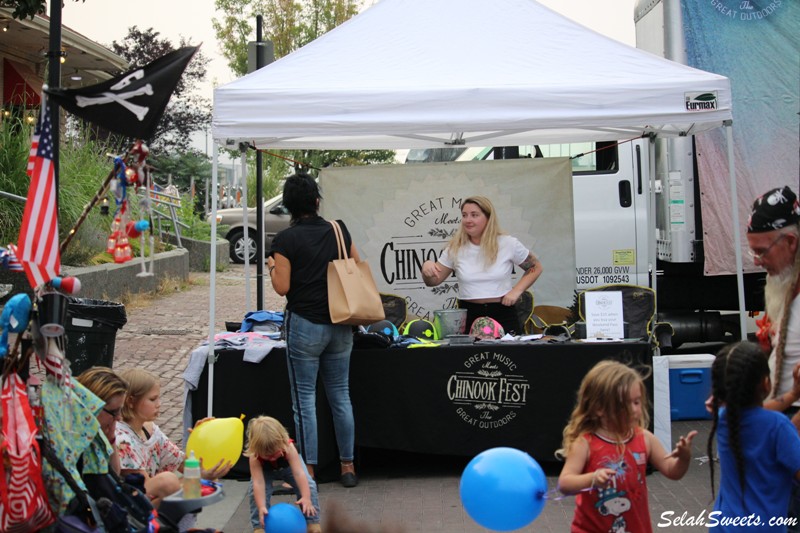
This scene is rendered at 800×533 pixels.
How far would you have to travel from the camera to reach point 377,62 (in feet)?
22.7

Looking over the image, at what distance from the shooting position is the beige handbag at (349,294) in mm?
5949

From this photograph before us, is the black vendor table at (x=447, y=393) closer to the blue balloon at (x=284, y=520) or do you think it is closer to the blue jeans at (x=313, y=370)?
the blue jeans at (x=313, y=370)

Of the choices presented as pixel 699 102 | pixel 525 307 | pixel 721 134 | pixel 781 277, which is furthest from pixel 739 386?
pixel 721 134

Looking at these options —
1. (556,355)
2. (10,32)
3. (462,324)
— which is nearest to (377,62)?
(462,324)

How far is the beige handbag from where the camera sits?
595 cm

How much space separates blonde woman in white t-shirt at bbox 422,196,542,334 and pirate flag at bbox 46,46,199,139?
3581 millimetres

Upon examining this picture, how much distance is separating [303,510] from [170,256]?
12048 millimetres

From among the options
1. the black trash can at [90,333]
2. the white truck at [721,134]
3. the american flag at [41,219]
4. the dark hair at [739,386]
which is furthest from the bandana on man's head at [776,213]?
the white truck at [721,134]

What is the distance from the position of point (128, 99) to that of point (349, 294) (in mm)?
2455

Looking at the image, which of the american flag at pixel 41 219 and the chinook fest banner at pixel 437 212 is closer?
the american flag at pixel 41 219

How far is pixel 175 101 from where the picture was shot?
30062 mm

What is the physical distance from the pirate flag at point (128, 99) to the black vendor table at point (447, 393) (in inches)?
118

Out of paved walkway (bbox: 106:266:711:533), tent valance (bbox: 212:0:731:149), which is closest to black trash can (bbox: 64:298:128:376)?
paved walkway (bbox: 106:266:711:533)

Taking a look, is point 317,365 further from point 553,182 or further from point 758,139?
point 758,139
